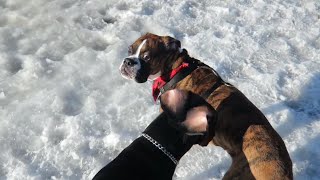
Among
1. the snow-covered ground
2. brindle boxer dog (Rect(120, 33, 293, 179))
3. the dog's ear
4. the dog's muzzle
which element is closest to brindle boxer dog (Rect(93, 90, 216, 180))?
brindle boxer dog (Rect(120, 33, 293, 179))

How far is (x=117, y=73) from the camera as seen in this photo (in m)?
5.18

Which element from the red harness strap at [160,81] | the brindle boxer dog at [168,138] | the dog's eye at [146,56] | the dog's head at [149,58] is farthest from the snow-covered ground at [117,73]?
the brindle boxer dog at [168,138]

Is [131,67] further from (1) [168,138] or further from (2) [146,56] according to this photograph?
(1) [168,138]

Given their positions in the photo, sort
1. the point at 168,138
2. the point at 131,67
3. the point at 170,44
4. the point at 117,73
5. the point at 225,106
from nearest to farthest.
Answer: the point at 168,138 → the point at 225,106 → the point at 131,67 → the point at 170,44 → the point at 117,73

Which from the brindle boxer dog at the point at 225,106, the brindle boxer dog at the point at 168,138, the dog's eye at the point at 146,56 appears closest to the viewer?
the brindle boxer dog at the point at 168,138

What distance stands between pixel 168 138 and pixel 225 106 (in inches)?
41.3

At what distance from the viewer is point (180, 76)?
4.20 metres

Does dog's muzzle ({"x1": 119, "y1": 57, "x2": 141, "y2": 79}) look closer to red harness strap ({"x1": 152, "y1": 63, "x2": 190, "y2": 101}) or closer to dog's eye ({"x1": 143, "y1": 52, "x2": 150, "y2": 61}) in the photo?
dog's eye ({"x1": 143, "y1": 52, "x2": 150, "y2": 61})

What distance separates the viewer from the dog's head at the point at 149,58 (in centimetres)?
432

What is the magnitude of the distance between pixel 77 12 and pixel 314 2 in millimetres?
3491

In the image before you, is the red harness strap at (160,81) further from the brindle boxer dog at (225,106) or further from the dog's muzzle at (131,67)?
the dog's muzzle at (131,67)

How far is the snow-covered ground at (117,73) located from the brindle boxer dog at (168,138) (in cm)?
128

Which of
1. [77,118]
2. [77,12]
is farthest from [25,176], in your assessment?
[77,12]

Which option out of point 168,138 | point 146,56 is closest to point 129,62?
point 146,56
